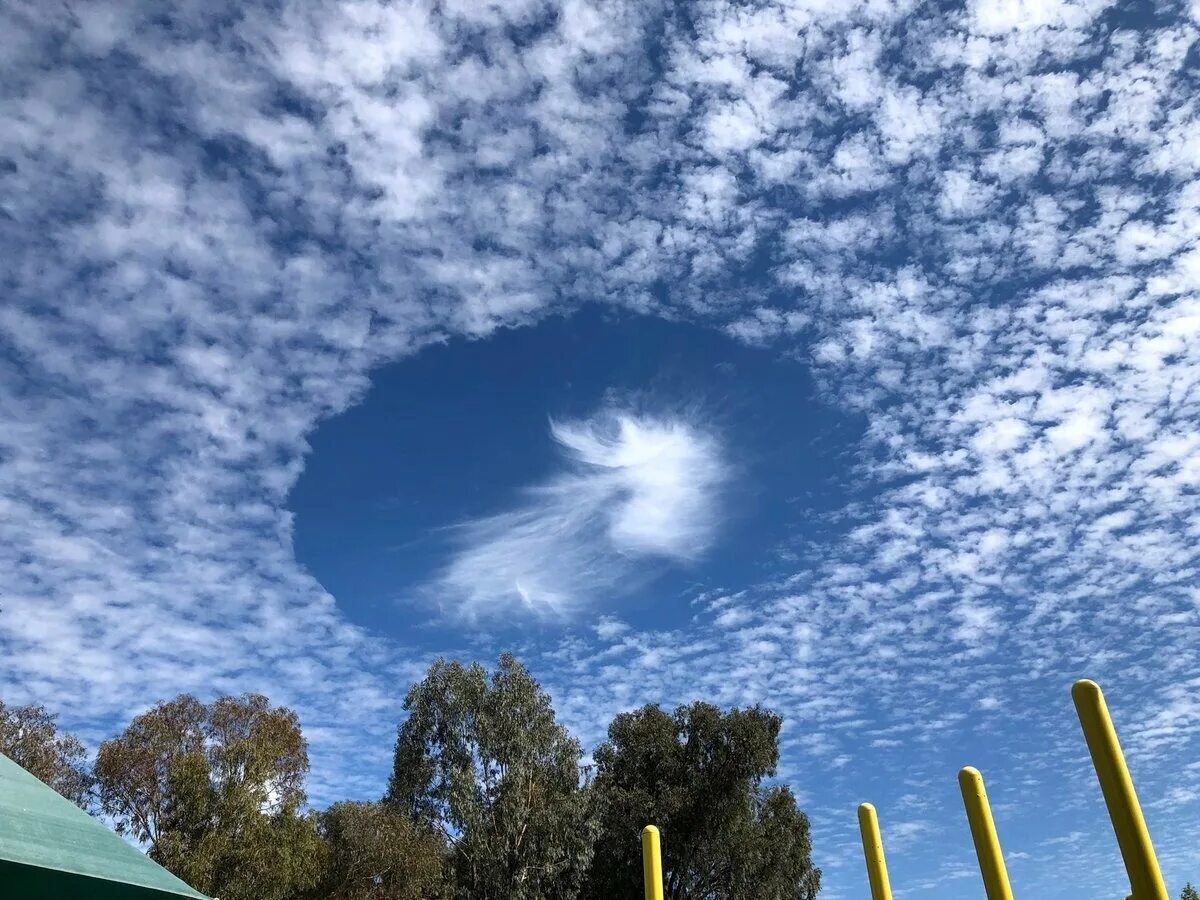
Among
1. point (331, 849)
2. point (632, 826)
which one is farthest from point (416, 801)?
point (632, 826)

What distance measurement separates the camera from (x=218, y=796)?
31625 mm

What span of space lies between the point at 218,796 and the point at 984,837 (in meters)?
33.4

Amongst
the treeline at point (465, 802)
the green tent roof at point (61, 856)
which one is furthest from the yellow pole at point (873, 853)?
the treeline at point (465, 802)

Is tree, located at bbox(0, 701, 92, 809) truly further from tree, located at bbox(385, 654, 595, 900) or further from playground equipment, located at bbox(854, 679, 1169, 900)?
playground equipment, located at bbox(854, 679, 1169, 900)

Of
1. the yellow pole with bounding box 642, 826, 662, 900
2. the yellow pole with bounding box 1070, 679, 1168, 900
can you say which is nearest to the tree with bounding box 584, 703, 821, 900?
the yellow pole with bounding box 642, 826, 662, 900

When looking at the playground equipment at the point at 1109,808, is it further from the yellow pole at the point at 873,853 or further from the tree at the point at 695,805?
the tree at the point at 695,805

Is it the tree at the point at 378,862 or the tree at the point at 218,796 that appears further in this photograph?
the tree at the point at 378,862

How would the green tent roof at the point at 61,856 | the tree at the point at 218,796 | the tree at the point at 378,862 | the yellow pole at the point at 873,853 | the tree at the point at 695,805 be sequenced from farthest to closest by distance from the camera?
the tree at the point at 695,805 → the tree at the point at 378,862 → the tree at the point at 218,796 → the yellow pole at the point at 873,853 → the green tent roof at the point at 61,856

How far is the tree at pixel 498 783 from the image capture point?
41188mm

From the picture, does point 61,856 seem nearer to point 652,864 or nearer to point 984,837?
point 652,864

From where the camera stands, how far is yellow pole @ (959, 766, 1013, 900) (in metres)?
3.71

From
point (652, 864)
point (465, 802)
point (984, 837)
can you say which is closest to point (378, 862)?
point (465, 802)

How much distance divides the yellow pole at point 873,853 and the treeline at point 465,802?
30.4m

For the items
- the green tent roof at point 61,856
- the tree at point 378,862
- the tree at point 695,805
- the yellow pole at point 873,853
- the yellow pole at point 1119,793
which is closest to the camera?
the yellow pole at point 1119,793
